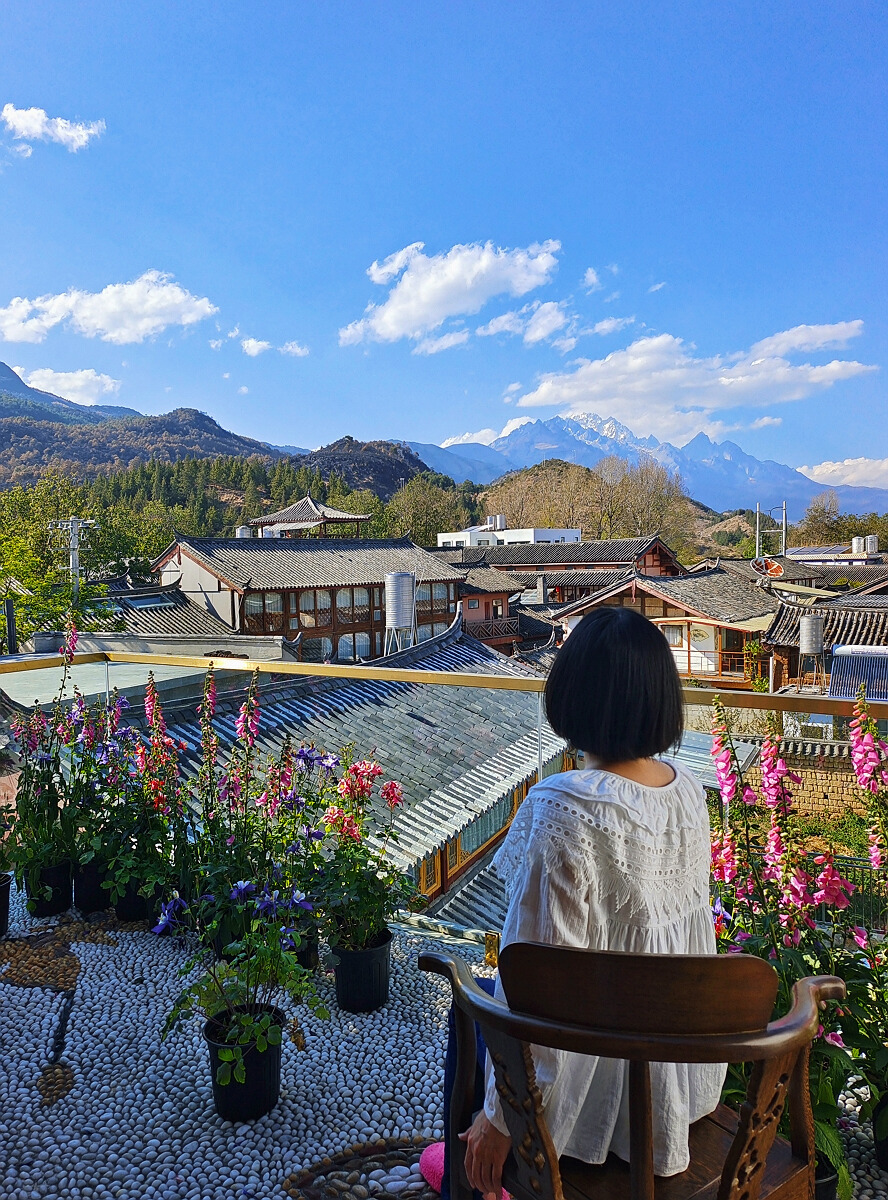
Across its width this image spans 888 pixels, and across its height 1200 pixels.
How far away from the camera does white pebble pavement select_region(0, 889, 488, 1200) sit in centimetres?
158

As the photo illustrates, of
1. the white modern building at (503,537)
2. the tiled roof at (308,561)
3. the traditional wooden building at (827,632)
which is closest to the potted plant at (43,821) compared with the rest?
the traditional wooden building at (827,632)

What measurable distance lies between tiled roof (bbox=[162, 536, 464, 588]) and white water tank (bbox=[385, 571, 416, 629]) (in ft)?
32.6

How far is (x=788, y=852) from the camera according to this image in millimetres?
1572

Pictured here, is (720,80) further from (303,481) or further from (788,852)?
(303,481)

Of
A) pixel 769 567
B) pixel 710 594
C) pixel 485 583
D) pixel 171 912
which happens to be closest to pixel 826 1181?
pixel 171 912

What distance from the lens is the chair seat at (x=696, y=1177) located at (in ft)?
2.96

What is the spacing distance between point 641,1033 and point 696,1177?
0.38m

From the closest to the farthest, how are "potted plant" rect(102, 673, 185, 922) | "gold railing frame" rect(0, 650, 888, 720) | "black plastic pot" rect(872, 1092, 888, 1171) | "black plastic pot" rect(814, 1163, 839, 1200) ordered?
"black plastic pot" rect(814, 1163, 839, 1200)
"black plastic pot" rect(872, 1092, 888, 1171)
"gold railing frame" rect(0, 650, 888, 720)
"potted plant" rect(102, 673, 185, 922)

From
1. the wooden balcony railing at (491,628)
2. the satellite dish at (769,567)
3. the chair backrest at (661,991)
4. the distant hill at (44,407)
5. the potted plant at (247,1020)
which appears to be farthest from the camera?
the distant hill at (44,407)

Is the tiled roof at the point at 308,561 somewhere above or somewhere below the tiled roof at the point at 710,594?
above

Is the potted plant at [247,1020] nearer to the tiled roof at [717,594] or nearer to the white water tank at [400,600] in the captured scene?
the white water tank at [400,600]

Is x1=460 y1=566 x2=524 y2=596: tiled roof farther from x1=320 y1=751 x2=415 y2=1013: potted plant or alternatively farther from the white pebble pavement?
the white pebble pavement

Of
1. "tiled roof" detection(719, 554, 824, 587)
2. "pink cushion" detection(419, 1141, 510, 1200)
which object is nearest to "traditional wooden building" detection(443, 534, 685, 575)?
"tiled roof" detection(719, 554, 824, 587)

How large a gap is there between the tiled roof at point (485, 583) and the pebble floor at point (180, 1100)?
92.6ft
